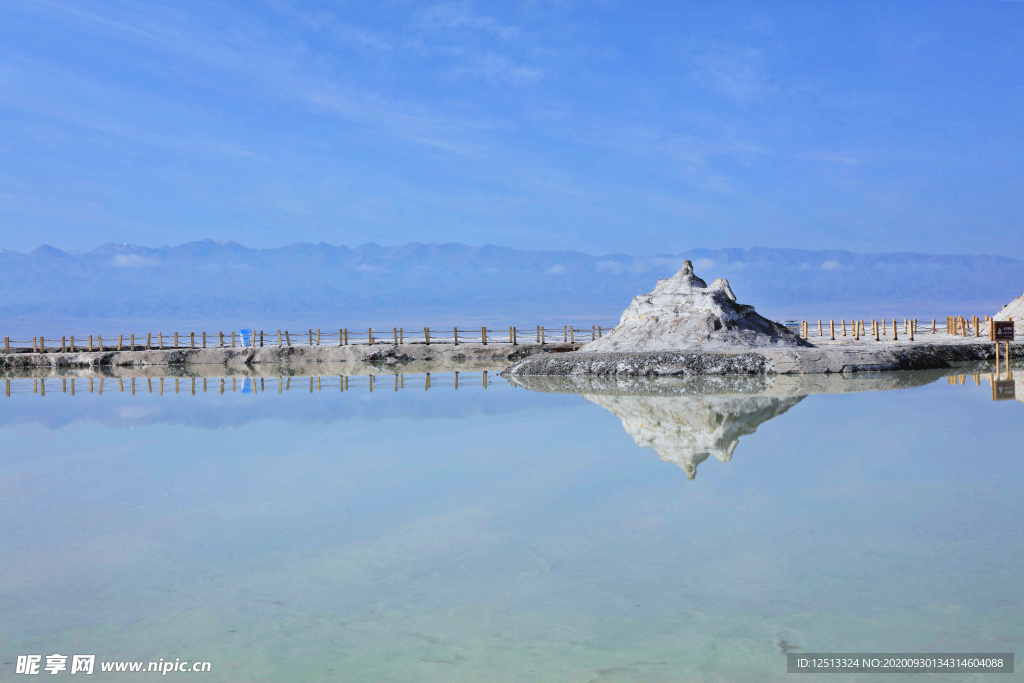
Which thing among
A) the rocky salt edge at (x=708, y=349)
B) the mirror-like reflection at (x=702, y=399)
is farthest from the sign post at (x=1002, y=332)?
the mirror-like reflection at (x=702, y=399)

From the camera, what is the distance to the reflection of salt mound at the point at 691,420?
50.8 feet

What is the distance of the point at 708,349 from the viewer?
33.1 m

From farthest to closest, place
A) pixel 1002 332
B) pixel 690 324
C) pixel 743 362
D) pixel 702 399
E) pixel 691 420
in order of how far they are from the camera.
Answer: pixel 1002 332 → pixel 690 324 → pixel 743 362 → pixel 702 399 → pixel 691 420

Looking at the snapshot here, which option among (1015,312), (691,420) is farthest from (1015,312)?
(691,420)

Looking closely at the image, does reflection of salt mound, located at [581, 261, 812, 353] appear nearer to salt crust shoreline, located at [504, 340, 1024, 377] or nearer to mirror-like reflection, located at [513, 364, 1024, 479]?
salt crust shoreline, located at [504, 340, 1024, 377]

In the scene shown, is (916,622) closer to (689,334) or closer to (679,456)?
(679,456)

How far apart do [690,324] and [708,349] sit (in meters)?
2.53

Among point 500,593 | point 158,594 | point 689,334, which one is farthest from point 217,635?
point 689,334

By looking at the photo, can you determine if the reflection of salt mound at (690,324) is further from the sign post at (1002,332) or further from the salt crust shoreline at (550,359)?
the sign post at (1002,332)

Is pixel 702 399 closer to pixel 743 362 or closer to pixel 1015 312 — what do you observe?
pixel 743 362

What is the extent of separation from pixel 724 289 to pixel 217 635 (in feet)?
109

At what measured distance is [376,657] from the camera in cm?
689

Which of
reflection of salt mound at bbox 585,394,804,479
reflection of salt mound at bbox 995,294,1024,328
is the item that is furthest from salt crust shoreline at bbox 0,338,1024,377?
reflection of salt mound at bbox 995,294,1024,328

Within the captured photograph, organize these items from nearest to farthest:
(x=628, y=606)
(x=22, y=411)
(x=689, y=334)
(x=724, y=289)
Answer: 1. (x=628, y=606)
2. (x=22, y=411)
3. (x=689, y=334)
4. (x=724, y=289)
